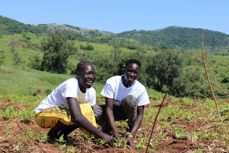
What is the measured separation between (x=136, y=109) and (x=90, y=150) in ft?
3.34

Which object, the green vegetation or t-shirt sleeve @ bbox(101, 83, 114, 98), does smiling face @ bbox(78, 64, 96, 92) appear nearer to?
t-shirt sleeve @ bbox(101, 83, 114, 98)

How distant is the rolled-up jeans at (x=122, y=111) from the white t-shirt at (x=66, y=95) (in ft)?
0.91

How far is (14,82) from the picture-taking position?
124ft

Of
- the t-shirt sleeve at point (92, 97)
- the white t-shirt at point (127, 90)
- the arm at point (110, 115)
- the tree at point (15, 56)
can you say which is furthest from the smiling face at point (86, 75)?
the tree at point (15, 56)

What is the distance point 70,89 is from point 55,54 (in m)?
54.6

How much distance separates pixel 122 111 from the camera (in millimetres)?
5773

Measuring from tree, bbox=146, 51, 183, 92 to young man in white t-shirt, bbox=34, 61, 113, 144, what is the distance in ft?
191

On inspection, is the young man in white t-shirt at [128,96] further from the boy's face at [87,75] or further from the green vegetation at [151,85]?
the boy's face at [87,75]

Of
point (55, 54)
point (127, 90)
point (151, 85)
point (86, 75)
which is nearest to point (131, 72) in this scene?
point (127, 90)

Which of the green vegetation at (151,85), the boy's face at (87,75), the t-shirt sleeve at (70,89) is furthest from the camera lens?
the boy's face at (87,75)

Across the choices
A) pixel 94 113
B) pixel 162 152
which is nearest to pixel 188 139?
pixel 162 152

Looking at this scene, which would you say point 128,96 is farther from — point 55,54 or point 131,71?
point 55,54

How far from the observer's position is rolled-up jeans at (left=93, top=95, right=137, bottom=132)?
5582mm

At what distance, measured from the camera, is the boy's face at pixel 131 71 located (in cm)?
540
